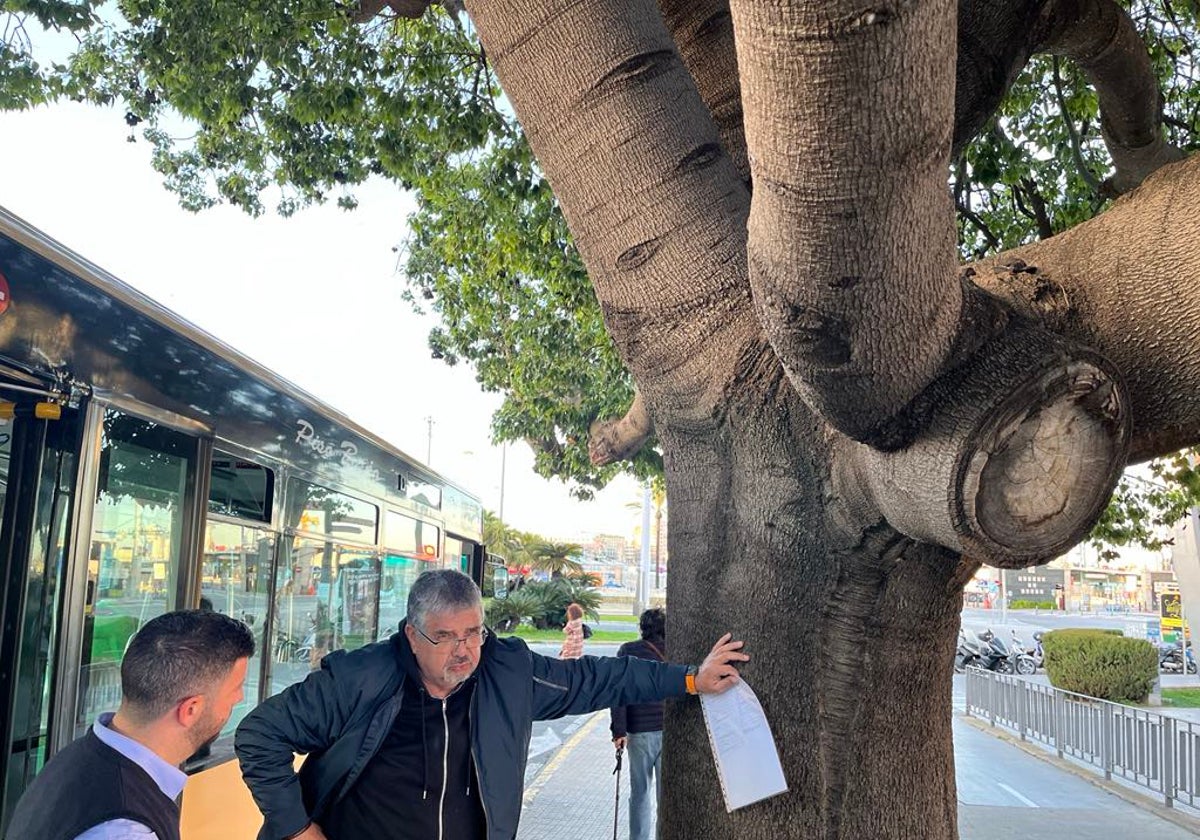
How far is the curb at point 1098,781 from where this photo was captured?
916 centimetres

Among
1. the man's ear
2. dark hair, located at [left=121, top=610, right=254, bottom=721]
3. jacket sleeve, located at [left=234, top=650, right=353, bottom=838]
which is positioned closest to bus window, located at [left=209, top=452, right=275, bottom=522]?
jacket sleeve, located at [left=234, top=650, right=353, bottom=838]

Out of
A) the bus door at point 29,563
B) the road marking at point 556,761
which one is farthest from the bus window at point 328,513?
the road marking at point 556,761

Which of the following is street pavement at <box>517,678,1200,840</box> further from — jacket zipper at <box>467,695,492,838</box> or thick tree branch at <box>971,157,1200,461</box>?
thick tree branch at <box>971,157,1200,461</box>

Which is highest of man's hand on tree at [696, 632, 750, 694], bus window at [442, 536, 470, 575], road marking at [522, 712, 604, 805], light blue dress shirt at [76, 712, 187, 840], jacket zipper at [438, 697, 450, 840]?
bus window at [442, 536, 470, 575]

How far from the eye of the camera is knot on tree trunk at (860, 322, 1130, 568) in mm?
2021

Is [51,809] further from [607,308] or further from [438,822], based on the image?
[607,308]

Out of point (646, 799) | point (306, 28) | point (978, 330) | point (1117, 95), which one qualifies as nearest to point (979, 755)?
point (646, 799)

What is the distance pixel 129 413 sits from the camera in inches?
140

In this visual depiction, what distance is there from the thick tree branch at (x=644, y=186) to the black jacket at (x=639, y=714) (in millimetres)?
4642

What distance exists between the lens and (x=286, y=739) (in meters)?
2.93

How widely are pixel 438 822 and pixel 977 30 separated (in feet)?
10.2

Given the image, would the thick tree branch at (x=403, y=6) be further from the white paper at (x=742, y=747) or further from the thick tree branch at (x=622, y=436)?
the white paper at (x=742, y=747)

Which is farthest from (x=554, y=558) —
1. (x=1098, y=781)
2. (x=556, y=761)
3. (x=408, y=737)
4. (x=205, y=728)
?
(x=205, y=728)

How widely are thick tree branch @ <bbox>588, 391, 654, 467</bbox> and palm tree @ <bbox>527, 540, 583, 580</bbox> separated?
106ft
